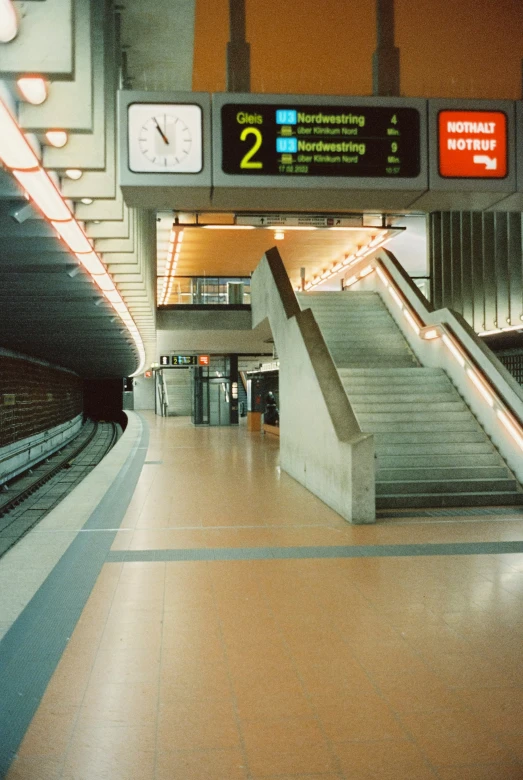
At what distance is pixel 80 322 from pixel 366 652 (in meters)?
13.0

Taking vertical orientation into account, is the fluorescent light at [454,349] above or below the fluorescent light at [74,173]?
below

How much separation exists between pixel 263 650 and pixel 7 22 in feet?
11.2

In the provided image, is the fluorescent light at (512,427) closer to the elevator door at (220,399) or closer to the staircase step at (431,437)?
the staircase step at (431,437)

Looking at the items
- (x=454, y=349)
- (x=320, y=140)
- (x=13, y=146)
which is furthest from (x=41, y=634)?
(x=454, y=349)

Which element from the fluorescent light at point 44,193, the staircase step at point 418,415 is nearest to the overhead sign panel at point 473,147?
the fluorescent light at point 44,193

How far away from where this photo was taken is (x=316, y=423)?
28.6 feet

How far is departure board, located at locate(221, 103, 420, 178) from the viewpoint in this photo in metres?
4.76

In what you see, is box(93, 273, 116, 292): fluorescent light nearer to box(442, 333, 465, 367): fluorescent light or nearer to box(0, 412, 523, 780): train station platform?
box(0, 412, 523, 780): train station platform

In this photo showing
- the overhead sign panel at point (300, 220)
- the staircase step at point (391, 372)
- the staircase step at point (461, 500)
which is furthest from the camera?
the overhead sign panel at point (300, 220)

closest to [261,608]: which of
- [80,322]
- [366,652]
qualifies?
[366,652]

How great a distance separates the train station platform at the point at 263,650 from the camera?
2773 millimetres

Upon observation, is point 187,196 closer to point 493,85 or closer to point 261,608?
point 261,608

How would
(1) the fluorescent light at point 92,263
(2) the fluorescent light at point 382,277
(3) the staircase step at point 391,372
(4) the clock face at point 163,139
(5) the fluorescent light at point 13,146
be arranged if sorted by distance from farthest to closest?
(2) the fluorescent light at point 382,277
(3) the staircase step at point 391,372
(1) the fluorescent light at point 92,263
(4) the clock face at point 163,139
(5) the fluorescent light at point 13,146

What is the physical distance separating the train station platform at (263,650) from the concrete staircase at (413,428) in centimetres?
86
